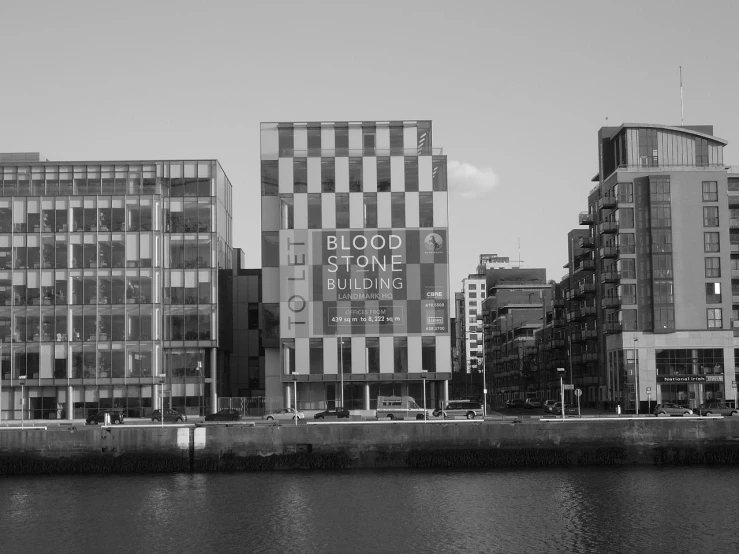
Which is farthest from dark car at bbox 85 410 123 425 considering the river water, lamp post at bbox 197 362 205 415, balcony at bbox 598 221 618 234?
balcony at bbox 598 221 618 234

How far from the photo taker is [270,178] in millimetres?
132750

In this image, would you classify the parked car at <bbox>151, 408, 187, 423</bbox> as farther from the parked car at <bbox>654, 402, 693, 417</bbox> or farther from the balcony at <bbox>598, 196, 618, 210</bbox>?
the balcony at <bbox>598, 196, 618, 210</bbox>

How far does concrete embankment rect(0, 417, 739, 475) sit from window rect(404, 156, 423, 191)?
46.8 m

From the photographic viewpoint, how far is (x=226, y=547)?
5706cm

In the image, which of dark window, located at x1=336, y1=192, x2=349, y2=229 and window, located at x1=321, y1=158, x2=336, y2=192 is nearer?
dark window, located at x1=336, y1=192, x2=349, y2=229

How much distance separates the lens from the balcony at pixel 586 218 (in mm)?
154125

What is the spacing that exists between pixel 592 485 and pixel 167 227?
73.9 m

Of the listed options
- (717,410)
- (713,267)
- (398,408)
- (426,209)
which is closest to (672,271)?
(713,267)

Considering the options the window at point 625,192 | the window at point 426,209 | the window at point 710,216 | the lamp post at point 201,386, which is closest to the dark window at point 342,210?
the window at point 426,209

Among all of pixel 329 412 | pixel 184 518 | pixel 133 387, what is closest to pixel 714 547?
pixel 184 518

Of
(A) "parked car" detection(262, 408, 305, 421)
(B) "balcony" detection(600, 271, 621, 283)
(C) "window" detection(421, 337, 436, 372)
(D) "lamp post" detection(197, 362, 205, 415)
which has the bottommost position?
(A) "parked car" detection(262, 408, 305, 421)

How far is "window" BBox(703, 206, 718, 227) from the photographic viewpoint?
137 m

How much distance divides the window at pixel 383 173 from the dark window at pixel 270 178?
13248 millimetres

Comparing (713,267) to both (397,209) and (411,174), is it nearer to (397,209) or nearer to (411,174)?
(411,174)
